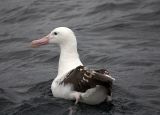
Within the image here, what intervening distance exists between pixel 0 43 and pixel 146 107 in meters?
6.28

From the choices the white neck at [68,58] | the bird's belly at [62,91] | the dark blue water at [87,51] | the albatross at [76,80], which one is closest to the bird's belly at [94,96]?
the albatross at [76,80]

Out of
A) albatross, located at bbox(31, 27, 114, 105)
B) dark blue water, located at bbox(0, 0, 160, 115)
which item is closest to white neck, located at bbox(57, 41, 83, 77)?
albatross, located at bbox(31, 27, 114, 105)

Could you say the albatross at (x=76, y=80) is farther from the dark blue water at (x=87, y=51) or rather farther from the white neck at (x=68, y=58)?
the dark blue water at (x=87, y=51)

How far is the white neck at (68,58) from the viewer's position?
1046 cm

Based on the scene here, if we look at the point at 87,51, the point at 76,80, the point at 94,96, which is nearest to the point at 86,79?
the point at 76,80

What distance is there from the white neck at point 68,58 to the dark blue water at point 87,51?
1.92 ft

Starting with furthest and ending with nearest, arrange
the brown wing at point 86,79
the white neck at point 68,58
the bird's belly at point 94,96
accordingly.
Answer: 1. the white neck at point 68,58
2. the bird's belly at point 94,96
3. the brown wing at point 86,79

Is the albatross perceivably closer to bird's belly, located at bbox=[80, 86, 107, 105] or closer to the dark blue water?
bird's belly, located at bbox=[80, 86, 107, 105]

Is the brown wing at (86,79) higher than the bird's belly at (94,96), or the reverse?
the brown wing at (86,79)

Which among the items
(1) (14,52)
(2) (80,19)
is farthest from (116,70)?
(2) (80,19)

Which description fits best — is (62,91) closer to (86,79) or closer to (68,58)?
(86,79)

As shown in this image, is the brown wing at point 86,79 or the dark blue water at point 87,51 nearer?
the brown wing at point 86,79

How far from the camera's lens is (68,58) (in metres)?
10.6

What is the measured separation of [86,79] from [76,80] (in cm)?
27
